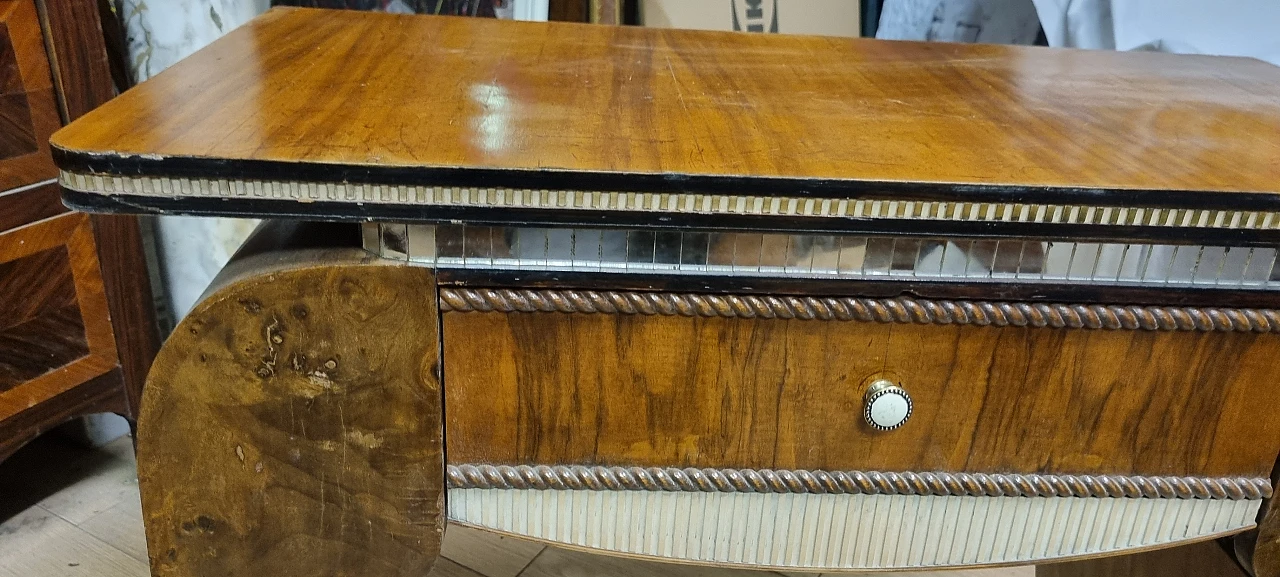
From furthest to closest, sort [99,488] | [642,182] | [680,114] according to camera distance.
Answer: [99,488] → [680,114] → [642,182]

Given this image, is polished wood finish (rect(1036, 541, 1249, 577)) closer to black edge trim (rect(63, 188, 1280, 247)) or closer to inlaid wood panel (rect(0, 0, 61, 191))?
black edge trim (rect(63, 188, 1280, 247))

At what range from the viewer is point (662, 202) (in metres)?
0.41

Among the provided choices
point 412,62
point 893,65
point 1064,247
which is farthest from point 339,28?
point 1064,247

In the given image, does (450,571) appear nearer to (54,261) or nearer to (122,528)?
(122,528)

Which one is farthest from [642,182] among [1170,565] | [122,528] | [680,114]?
[122,528]

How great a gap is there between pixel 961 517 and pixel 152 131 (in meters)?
0.46

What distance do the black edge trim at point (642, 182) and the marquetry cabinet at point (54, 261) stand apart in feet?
1.86

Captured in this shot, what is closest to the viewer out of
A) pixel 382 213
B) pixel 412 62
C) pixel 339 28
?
pixel 382 213

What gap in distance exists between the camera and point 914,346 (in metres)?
0.46

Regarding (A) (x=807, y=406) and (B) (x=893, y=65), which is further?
(B) (x=893, y=65)

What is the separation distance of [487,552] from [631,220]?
27.8 inches

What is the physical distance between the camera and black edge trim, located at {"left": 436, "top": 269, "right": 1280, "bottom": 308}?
0.44m

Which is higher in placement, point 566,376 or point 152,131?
point 152,131

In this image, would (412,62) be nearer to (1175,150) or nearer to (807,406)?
(807,406)
